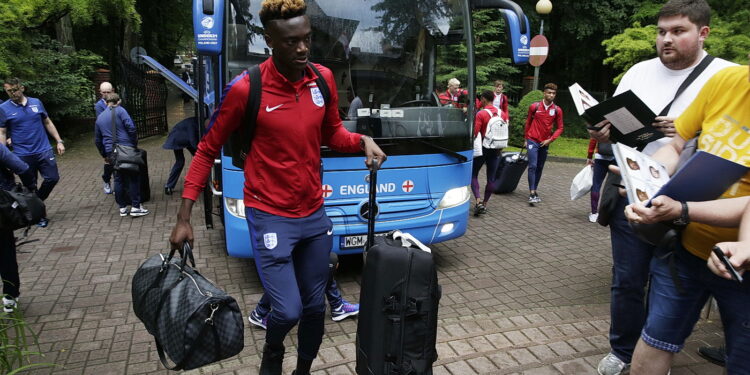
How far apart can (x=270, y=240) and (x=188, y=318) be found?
58cm

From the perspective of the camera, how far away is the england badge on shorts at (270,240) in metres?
2.87

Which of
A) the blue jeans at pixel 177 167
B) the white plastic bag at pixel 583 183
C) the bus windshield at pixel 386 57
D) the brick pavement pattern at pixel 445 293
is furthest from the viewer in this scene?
the blue jeans at pixel 177 167

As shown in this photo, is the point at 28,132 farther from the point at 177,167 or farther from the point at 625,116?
the point at 625,116

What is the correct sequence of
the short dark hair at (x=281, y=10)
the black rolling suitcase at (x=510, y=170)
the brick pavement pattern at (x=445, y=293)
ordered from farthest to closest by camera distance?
the black rolling suitcase at (x=510, y=170)
the brick pavement pattern at (x=445, y=293)
the short dark hair at (x=281, y=10)

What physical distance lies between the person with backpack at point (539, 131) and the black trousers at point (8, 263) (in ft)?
23.2

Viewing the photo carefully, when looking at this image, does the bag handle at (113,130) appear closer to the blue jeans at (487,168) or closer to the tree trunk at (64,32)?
the blue jeans at (487,168)

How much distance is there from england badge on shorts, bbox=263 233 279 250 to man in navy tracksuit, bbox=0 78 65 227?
5.71 m

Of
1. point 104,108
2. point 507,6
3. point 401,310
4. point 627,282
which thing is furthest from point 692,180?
point 104,108

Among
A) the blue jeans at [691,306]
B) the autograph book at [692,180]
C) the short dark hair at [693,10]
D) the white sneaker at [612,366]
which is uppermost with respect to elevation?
the short dark hair at [693,10]

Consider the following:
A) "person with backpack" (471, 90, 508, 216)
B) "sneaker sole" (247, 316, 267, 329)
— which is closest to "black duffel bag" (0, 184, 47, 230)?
"sneaker sole" (247, 316, 267, 329)

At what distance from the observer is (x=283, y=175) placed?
287cm

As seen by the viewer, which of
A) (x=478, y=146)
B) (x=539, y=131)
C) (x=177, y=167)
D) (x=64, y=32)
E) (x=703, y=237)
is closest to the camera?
(x=703, y=237)

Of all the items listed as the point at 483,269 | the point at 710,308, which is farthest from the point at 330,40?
the point at 710,308

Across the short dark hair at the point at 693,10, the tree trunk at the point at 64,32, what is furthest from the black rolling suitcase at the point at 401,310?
the tree trunk at the point at 64,32
